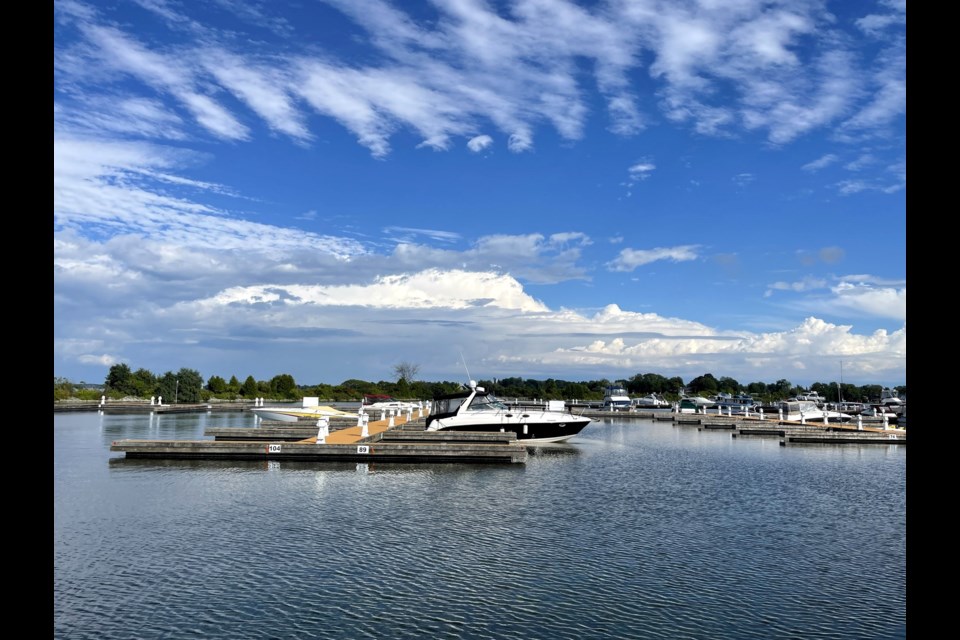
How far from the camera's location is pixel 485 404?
42250 mm

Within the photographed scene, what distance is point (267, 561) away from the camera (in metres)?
15.5

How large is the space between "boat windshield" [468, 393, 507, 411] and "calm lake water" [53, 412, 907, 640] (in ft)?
36.6

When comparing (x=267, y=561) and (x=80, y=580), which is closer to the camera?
(x=80, y=580)

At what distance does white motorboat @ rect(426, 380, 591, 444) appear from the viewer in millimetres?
40781

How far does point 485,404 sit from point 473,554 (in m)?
25.9

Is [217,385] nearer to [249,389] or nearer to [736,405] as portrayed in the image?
[249,389]

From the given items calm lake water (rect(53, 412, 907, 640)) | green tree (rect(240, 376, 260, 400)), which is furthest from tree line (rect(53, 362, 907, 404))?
calm lake water (rect(53, 412, 907, 640))

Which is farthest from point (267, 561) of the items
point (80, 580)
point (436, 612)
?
point (436, 612)

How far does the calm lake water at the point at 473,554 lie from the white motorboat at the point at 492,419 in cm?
1012
